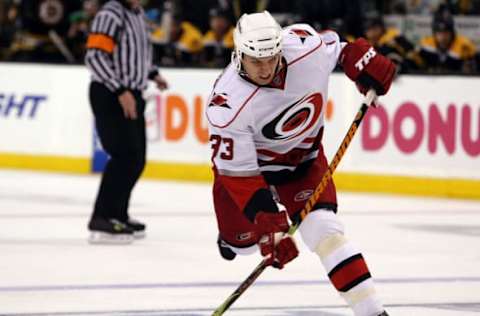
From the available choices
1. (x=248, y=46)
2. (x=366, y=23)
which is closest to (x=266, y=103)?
(x=248, y=46)

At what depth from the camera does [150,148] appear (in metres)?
9.85

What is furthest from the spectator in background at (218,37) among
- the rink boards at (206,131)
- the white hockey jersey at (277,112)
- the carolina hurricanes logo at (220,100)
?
the carolina hurricanes logo at (220,100)

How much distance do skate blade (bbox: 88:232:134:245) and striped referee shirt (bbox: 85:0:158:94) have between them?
0.70 meters

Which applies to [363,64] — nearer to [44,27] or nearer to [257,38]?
[257,38]

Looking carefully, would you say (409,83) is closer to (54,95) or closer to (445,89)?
(445,89)

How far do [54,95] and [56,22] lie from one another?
1.23 metres

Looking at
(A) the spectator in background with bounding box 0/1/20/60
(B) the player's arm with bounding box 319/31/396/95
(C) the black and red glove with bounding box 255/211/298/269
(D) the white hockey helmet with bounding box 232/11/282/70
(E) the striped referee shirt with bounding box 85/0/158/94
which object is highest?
(D) the white hockey helmet with bounding box 232/11/282/70

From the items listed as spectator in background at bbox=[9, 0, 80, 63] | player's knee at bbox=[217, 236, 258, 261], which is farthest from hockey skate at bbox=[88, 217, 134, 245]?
spectator in background at bbox=[9, 0, 80, 63]

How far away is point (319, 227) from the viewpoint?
4.21 m

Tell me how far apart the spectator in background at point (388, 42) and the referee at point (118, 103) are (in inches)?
115

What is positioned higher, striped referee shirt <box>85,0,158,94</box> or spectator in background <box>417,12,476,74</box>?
striped referee shirt <box>85,0,158,94</box>

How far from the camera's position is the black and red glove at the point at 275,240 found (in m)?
4.00

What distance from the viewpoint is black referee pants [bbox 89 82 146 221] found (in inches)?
265

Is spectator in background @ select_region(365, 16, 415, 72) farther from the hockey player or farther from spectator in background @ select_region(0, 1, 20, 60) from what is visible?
the hockey player
